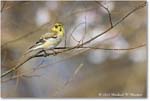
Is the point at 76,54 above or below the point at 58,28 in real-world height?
below

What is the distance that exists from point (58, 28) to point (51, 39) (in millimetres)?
76

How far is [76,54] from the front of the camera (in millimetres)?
2412

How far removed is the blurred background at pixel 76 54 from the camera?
2412 mm

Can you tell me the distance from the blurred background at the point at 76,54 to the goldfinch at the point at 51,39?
0.09 feet

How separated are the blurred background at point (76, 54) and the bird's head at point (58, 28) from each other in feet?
0.08

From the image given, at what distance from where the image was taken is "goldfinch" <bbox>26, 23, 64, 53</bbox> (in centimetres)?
239

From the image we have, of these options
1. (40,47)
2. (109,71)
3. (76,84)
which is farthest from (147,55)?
(40,47)

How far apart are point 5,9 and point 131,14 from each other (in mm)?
676

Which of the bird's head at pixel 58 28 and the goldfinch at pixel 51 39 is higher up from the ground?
the bird's head at pixel 58 28

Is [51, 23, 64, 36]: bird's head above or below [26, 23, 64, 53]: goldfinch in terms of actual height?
above

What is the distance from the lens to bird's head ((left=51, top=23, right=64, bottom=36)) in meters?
2.40

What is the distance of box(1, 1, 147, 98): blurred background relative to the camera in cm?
241

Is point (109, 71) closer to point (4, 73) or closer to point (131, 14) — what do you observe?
point (131, 14)

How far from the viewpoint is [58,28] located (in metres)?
2.41
